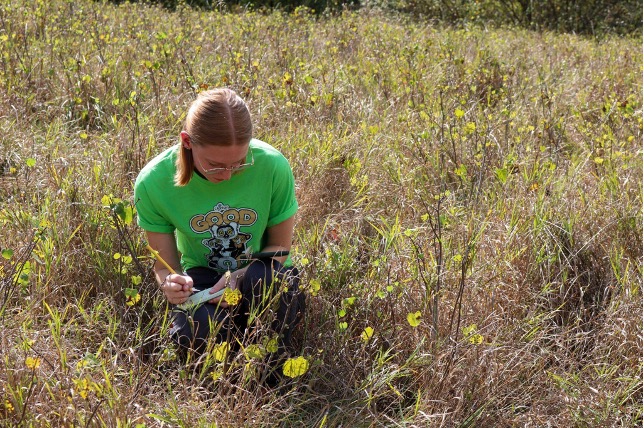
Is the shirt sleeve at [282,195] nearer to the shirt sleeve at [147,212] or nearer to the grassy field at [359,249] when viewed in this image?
the grassy field at [359,249]

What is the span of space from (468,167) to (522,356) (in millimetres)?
1256

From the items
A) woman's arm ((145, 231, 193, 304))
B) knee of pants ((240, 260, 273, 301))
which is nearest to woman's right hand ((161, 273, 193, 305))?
woman's arm ((145, 231, 193, 304))

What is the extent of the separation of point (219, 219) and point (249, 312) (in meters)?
0.33

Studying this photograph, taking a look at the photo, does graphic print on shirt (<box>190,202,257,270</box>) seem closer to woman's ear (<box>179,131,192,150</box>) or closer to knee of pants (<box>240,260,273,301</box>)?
knee of pants (<box>240,260,273,301</box>)

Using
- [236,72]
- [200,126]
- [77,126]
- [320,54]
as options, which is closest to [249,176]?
[200,126]

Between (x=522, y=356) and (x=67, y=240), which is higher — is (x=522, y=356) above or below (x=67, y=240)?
below

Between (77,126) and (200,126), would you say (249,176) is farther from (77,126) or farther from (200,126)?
Result: (77,126)

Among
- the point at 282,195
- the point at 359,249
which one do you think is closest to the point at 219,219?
the point at 282,195

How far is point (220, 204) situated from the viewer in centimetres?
249

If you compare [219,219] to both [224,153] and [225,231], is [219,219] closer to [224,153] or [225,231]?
[225,231]

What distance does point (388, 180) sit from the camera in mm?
3492

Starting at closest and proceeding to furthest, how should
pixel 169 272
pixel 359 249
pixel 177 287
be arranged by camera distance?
pixel 177 287, pixel 169 272, pixel 359 249

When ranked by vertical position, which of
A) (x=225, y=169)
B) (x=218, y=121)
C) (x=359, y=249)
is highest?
(x=218, y=121)

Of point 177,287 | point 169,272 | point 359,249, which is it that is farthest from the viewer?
point 359,249
